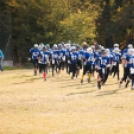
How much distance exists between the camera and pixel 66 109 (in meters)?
17.9

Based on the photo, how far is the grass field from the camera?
14.1m

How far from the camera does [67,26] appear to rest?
5097 centimetres

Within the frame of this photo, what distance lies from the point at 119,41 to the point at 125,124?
50605 millimetres

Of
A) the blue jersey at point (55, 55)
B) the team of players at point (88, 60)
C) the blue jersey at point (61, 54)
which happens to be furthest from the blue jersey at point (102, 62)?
the blue jersey at point (61, 54)

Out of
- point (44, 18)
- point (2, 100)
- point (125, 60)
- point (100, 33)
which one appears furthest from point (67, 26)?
point (2, 100)

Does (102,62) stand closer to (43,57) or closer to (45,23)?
(43,57)

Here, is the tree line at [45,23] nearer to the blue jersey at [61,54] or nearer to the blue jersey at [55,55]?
the blue jersey at [61,54]

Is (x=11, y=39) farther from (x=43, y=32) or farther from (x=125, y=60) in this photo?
(x=125, y=60)

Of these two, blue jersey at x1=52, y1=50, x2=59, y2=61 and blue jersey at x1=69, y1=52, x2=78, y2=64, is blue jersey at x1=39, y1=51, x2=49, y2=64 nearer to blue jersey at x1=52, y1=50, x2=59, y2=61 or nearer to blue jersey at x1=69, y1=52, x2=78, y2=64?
blue jersey at x1=69, y1=52, x2=78, y2=64

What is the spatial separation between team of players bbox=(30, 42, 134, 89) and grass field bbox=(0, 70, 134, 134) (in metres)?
0.90

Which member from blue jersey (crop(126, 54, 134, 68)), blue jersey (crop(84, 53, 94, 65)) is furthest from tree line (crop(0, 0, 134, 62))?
blue jersey (crop(126, 54, 134, 68))

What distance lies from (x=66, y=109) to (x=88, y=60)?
10.4m

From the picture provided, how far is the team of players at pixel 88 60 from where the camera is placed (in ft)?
80.4

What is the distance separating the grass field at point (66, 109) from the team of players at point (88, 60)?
0.90 meters
